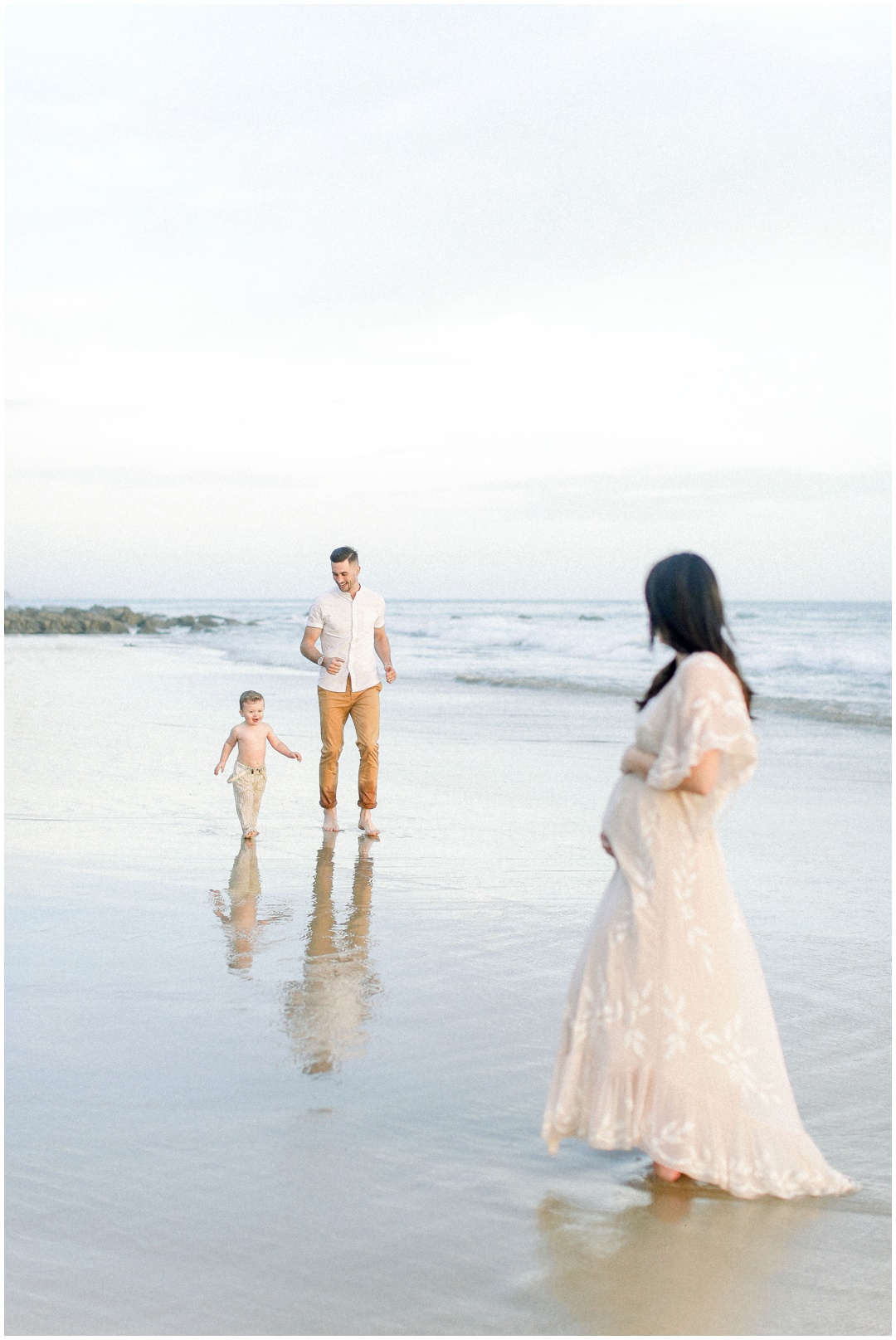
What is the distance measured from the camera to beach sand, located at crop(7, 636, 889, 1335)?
3072mm

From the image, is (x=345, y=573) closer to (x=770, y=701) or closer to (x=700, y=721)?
(x=700, y=721)

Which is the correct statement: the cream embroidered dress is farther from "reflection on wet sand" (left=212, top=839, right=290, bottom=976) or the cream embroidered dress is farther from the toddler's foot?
the toddler's foot

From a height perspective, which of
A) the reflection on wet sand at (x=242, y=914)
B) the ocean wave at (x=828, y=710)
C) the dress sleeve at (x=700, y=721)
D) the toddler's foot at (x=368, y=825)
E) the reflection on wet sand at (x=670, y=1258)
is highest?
the dress sleeve at (x=700, y=721)

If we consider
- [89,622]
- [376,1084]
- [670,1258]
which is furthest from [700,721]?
[89,622]

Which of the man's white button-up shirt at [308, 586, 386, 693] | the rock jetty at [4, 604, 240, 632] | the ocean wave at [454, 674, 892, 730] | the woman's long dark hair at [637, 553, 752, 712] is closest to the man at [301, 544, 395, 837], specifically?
the man's white button-up shirt at [308, 586, 386, 693]

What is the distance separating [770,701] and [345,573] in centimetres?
1107

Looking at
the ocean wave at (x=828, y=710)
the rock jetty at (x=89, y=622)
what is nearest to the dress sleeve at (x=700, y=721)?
the ocean wave at (x=828, y=710)

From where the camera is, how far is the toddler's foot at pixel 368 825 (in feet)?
28.7

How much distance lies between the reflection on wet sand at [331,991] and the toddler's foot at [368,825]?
62.9 inches

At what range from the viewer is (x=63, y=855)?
7742 millimetres

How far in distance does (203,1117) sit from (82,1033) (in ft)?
3.08

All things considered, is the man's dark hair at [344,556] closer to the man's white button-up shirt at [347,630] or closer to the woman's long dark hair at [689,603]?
the man's white button-up shirt at [347,630]

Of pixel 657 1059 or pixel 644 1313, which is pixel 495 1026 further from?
pixel 644 1313

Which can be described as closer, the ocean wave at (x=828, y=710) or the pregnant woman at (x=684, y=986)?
the pregnant woman at (x=684, y=986)
